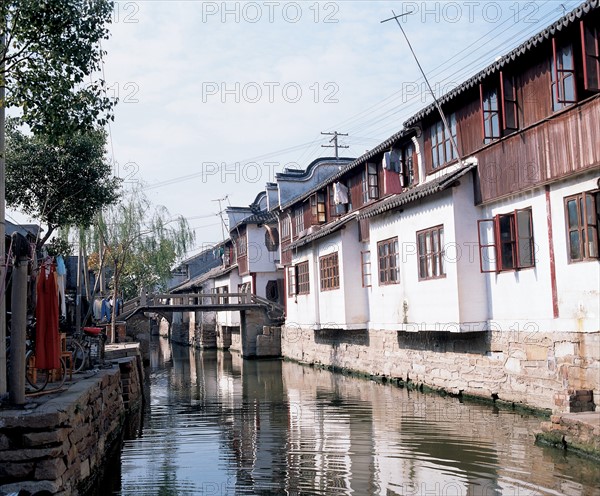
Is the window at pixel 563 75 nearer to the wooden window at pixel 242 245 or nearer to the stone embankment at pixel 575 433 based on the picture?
the stone embankment at pixel 575 433

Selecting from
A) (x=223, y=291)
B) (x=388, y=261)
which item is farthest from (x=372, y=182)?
(x=223, y=291)

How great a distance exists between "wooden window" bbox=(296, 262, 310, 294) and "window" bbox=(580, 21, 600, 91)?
55.3ft

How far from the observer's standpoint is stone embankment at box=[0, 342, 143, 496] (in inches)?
294

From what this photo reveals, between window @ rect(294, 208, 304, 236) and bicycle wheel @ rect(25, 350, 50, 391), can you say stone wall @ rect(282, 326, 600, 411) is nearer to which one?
bicycle wheel @ rect(25, 350, 50, 391)

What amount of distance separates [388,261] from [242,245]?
20.8m

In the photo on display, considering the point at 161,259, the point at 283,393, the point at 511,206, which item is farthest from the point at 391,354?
the point at 161,259

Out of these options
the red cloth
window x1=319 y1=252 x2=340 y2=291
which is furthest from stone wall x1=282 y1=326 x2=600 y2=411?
the red cloth

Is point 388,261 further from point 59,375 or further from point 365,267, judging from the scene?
point 59,375

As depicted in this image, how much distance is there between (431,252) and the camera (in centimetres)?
1633

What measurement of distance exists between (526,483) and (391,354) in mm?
11612

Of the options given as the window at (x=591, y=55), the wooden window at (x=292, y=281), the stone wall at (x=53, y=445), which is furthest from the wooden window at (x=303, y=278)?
the window at (x=591, y=55)

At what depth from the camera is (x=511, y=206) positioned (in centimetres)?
1403

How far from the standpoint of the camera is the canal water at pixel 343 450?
8.76 meters

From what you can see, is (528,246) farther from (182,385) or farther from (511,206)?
(182,385)
